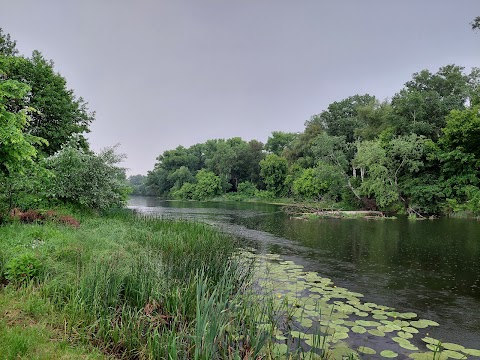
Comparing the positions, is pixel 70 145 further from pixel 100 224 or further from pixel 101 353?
pixel 101 353

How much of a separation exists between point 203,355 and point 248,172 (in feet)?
222

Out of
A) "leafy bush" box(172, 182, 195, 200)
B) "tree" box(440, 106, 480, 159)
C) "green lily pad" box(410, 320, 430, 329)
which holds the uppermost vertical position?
"tree" box(440, 106, 480, 159)

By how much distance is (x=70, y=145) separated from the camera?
47.9ft

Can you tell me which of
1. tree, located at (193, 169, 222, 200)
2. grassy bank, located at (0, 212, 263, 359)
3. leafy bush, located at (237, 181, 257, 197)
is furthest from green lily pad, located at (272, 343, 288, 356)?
tree, located at (193, 169, 222, 200)

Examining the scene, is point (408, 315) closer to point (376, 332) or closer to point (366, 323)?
point (366, 323)

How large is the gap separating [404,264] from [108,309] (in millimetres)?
9254

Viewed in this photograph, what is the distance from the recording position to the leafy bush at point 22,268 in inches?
213

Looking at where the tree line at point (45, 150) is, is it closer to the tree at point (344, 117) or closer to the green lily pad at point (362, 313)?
the green lily pad at point (362, 313)

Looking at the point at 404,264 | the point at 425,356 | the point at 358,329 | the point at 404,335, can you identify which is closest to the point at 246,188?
the point at 404,264

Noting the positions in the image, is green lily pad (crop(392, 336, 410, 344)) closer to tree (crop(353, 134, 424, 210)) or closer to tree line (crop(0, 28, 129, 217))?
tree line (crop(0, 28, 129, 217))

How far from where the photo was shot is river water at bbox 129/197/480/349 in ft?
21.6

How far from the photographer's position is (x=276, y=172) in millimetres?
60719


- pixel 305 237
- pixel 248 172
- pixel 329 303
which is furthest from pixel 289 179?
pixel 329 303

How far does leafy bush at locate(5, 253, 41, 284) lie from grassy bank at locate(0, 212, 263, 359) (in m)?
A: 0.01
